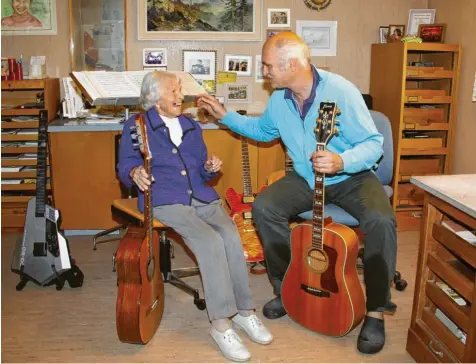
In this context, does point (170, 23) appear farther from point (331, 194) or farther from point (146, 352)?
point (146, 352)

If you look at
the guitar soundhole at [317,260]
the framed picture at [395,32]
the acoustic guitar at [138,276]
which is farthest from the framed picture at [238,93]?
the guitar soundhole at [317,260]

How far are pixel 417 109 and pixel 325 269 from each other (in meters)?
1.84

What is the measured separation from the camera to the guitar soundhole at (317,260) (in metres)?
2.31

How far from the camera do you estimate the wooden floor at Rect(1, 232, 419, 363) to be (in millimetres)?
2242

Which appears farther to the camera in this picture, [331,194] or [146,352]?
[331,194]

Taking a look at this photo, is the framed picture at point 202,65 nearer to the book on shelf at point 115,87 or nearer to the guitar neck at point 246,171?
the guitar neck at point 246,171

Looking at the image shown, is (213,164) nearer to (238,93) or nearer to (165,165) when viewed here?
(165,165)

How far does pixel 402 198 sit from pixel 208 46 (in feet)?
5.69

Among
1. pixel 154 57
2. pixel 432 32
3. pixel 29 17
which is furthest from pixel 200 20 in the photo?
pixel 432 32

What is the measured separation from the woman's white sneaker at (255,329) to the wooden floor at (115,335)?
0.10 ft

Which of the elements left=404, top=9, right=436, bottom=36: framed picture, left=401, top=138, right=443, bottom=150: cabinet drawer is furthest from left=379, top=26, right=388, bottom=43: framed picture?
left=401, top=138, right=443, bottom=150: cabinet drawer

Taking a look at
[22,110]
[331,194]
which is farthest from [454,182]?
[22,110]

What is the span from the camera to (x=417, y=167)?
12.4 ft

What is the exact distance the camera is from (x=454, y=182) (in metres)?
2.03
